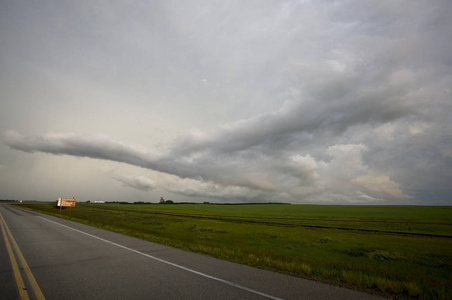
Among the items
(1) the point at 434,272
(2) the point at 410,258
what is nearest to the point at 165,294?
(1) the point at 434,272

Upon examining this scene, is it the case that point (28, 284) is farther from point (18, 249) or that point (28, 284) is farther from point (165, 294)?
point (18, 249)

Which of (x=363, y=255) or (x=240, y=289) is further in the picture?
(x=363, y=255)

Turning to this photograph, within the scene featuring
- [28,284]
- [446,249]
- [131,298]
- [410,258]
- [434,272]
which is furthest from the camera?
[446,249]

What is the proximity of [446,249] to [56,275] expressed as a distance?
25619mm

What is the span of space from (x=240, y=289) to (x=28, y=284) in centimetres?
626

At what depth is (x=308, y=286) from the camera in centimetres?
737

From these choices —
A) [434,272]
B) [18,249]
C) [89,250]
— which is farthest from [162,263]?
[434,272]

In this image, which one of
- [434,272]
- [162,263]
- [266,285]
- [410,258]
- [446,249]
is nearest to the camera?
[266,285]

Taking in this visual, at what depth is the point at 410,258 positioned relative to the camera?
48.1 feet

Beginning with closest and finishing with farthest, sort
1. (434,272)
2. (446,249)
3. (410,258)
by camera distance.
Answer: (434,272) → (410,258) → (446,249)

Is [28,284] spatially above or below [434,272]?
above

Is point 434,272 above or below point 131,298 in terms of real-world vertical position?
below

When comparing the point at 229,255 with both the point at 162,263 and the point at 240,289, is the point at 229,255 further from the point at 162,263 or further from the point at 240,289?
the point at 240,289

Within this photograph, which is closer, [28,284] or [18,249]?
[28,284]
